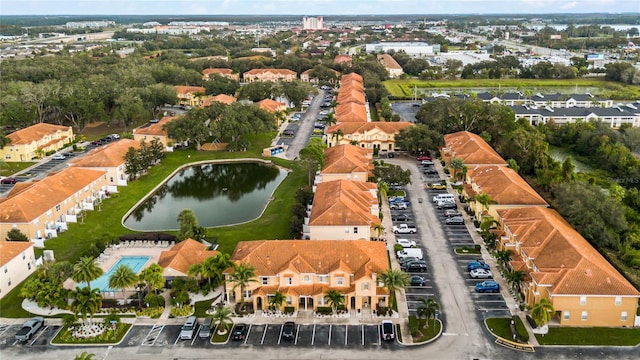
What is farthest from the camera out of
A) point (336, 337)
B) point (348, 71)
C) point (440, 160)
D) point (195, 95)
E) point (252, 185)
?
point (348, 71)

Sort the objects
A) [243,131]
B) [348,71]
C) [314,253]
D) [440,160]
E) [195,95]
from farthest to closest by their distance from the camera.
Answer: [348,71] → [195,95] → [243,131] → [440,160] → [314,253]

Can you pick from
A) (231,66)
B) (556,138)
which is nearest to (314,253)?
(556,138)

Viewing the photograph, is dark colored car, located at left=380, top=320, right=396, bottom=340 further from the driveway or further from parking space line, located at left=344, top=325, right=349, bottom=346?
the driveway

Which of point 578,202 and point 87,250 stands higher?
point 578,202

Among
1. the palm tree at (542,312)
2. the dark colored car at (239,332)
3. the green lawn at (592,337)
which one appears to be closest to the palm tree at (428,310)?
the palm tree at (542,312)

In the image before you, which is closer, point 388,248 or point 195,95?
point 388,248

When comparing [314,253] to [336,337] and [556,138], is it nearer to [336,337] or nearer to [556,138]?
[336,337]

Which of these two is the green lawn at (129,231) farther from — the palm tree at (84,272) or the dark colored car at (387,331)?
the dark colored car at (387,331)

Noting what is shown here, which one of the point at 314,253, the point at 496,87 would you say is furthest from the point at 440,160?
the point at 496,87
